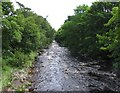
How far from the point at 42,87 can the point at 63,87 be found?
204 centimetres

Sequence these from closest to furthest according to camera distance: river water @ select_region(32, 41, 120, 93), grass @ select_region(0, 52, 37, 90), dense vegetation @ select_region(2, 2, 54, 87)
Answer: grass @ select_region(0, 52, 37, 90), river water @ select_region(32, 41, 120, 93), dense vegetation @ select_region(2, 2, 54, 87)

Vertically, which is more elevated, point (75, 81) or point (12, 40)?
point (12, 40)

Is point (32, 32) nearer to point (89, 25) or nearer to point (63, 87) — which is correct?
point (89, 25)

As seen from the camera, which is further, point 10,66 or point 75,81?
point 10,66

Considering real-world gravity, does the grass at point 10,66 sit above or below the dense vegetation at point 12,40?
below

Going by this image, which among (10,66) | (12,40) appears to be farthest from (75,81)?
(12,40)

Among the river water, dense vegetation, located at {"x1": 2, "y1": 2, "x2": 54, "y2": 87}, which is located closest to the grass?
dense vegetation, located at {"x1": 2, "y1": 2, "x2": 54, "y2": 87}

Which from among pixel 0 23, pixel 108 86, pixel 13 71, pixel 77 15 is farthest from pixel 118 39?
pixel 77 15

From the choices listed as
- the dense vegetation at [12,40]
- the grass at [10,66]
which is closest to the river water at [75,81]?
the grass at [10,66]

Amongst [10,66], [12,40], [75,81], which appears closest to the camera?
[75,81]

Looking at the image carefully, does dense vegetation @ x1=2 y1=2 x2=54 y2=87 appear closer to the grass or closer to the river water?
the grass

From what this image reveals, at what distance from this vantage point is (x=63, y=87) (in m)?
22.4

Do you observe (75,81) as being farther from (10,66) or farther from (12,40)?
(12,40)

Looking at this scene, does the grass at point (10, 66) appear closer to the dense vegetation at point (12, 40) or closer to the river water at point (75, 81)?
the dense vegetation at point (12, 40)
